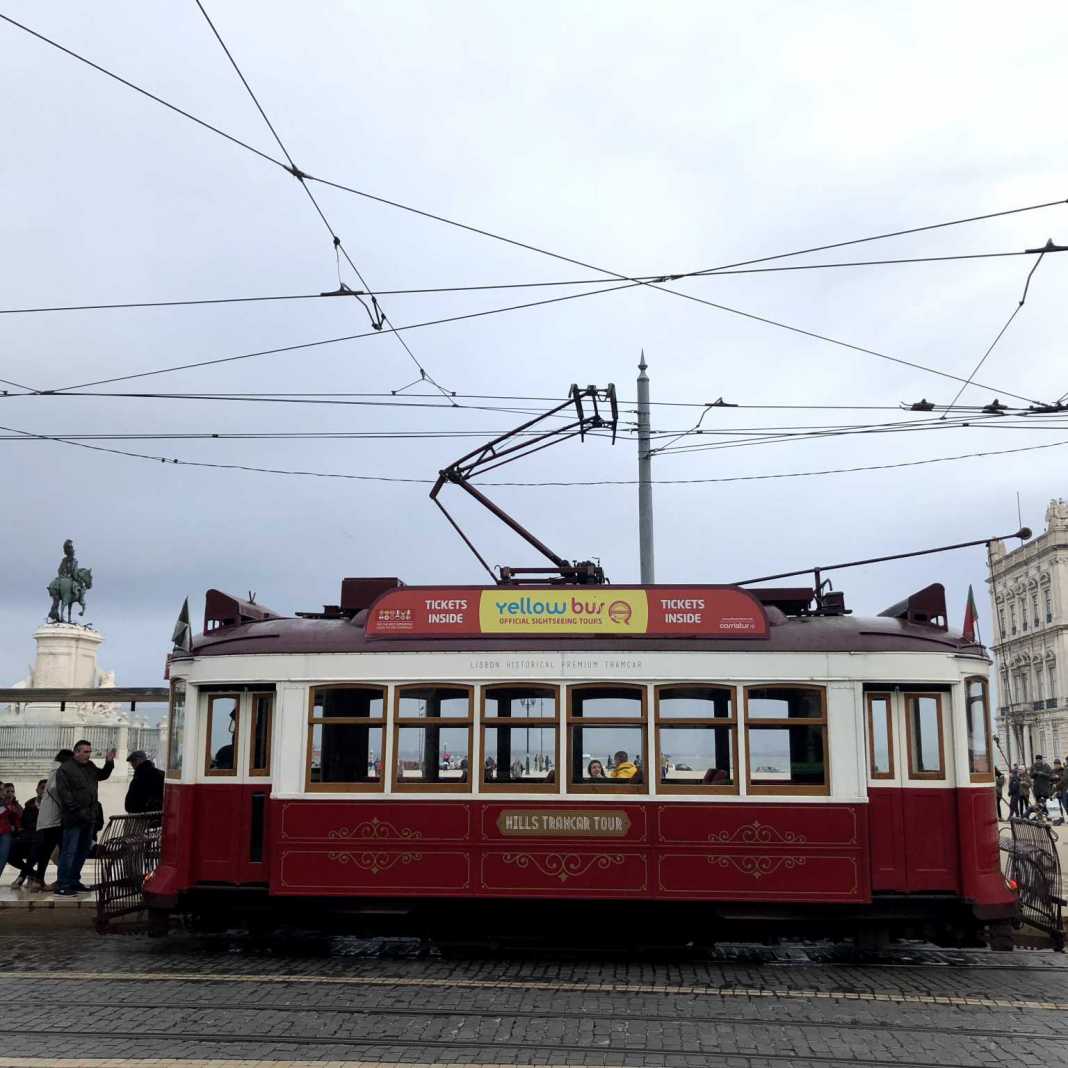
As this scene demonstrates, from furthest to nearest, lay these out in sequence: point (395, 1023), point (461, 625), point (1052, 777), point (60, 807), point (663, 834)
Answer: point (1052, 777) → point (60, 807) → point (461, 625) → point (663, 834) → point (395, 1023)

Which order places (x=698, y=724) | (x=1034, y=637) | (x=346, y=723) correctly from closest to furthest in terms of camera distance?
(x=698, y=724)
(x=346, y=723)
(x=1034, y=637)

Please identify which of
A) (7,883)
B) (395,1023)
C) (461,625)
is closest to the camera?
(395,1023)

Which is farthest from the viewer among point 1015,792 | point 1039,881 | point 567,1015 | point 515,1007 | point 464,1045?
point 1015,792

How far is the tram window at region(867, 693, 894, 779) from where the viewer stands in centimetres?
1003

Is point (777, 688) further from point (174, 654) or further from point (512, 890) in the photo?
point (174, 654)

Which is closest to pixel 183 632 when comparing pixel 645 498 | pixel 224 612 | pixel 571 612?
pixel 224 612

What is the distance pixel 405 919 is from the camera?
34.9 ft

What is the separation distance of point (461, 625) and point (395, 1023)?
381cm

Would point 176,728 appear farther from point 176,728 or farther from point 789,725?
point 789,725

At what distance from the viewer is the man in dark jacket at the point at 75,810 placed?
12.4 metres

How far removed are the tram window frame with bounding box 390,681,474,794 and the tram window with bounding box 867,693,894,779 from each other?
3.57 m

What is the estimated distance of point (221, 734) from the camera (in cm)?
1077

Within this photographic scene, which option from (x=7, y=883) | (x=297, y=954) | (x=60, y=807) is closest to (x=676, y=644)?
(x=297, y=954)

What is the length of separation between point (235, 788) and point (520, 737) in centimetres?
272
